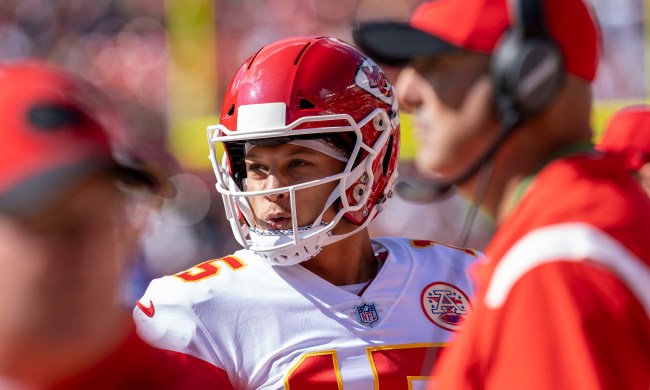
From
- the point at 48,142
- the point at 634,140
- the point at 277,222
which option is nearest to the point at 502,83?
the point at 48,142

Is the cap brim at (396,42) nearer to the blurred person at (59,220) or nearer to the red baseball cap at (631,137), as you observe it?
the blurred person at (59,220)

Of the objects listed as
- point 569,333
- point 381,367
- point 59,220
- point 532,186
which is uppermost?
point 59,220

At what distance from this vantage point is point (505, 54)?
1513 mm

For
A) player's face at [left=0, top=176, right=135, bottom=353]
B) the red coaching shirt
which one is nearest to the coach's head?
the red coaching shirt

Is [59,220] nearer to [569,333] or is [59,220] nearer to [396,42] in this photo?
[569,333]

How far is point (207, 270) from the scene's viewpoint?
2342 millimetres

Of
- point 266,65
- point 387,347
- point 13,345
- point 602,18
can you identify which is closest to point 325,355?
point 387,347

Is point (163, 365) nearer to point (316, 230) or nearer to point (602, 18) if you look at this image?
point (316, 230)

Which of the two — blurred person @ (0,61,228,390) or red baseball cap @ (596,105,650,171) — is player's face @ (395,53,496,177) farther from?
red baseball cap @ (596,105,650,171)

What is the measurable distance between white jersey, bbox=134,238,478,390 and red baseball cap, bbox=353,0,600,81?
2.51ft

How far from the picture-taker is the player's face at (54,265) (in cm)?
103

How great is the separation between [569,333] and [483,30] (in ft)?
1.86

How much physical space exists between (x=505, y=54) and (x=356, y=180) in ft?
2.87

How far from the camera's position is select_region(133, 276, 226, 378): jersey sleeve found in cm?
212
